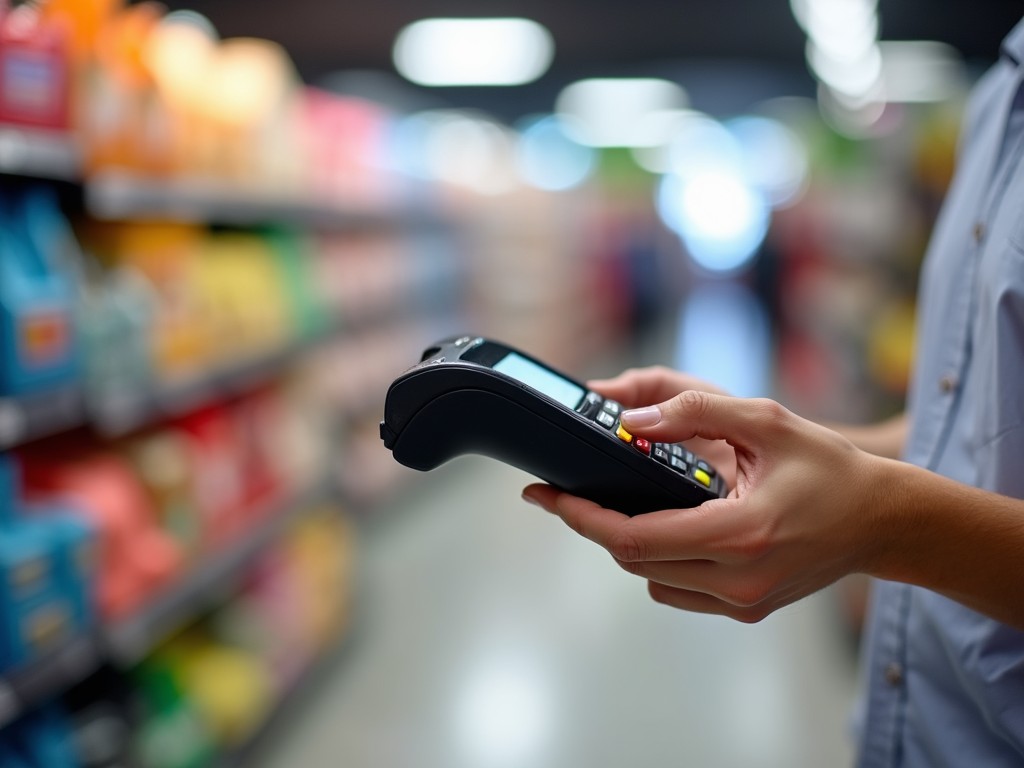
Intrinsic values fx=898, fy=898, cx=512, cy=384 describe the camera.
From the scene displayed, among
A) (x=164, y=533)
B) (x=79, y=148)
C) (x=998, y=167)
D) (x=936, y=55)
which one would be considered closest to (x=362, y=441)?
(x=164, y=533)

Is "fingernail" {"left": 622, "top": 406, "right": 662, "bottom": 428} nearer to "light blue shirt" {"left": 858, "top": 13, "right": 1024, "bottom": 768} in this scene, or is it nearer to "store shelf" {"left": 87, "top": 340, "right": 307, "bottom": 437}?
"light blue shirt" {"left": 858, "top": 13, "right": 1024, "bottom": 768}

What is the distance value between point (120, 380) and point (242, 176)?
1.07 meters

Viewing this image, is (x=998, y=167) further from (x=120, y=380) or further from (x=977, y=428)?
(x=120, y=380)

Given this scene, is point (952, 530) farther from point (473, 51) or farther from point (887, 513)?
point (473, 51)

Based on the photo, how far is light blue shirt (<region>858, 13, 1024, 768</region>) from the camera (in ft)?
3.23

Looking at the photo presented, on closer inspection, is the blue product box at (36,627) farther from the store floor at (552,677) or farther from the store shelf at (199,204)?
the store floor at (552,677)

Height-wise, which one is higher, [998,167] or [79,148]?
[998,167]

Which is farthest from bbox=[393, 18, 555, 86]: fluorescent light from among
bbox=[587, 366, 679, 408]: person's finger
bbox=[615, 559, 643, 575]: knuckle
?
bbox=[615, 559, 643, 575]: knuckle

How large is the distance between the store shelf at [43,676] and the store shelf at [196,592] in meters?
0.06

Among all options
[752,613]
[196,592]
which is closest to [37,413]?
[196,592]

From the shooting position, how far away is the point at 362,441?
17.0 feet

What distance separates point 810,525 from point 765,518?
5 cm

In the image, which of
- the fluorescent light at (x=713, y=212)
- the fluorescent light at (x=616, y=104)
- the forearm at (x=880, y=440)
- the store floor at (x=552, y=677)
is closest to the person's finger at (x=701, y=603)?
the forearm at (x=880, y=440)

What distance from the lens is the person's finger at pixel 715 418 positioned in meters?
0.87
